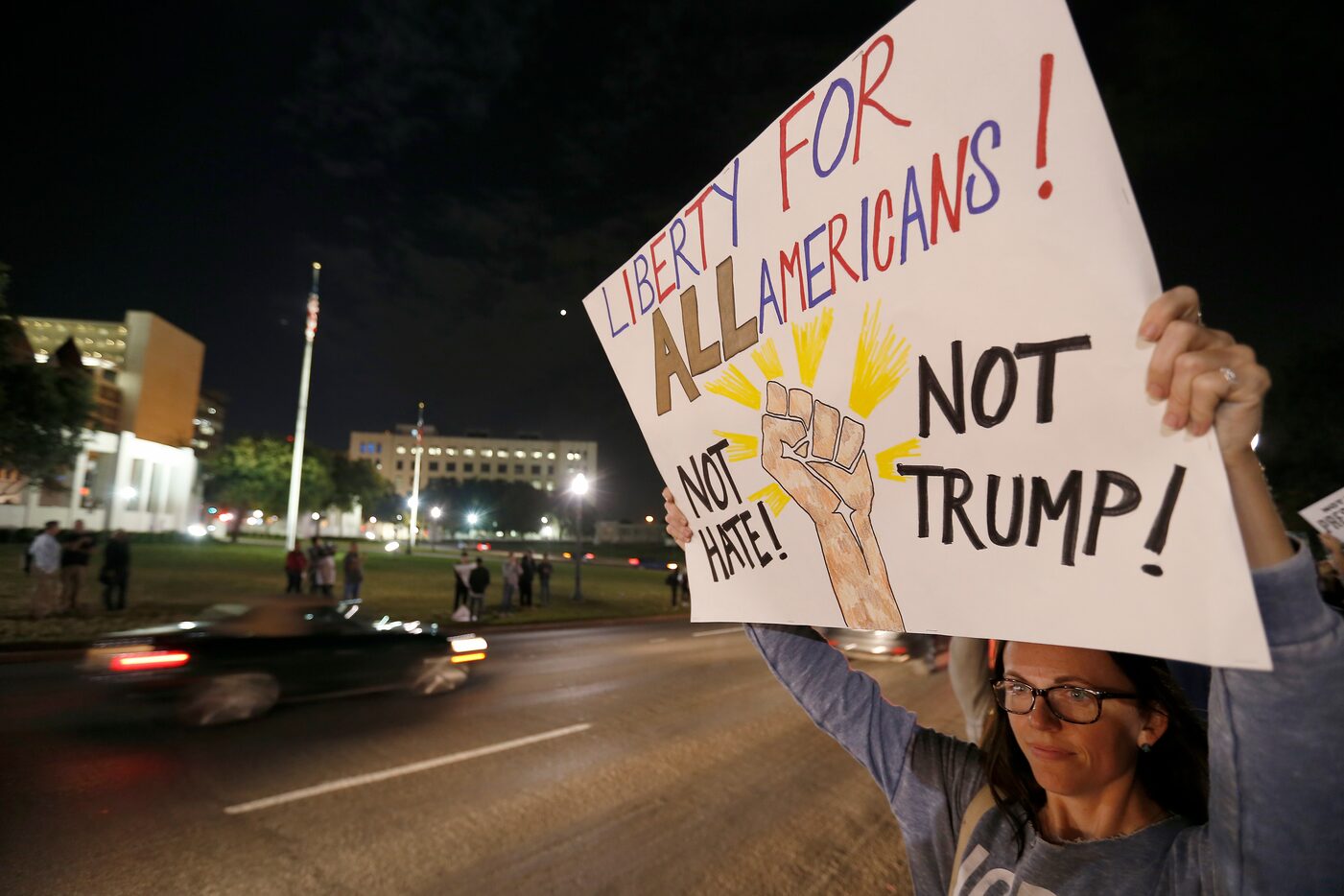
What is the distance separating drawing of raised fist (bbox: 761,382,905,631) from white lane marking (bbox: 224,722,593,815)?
5.69 meters

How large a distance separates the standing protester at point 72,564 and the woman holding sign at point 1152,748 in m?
19.5

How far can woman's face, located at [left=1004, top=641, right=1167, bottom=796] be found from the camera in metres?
1.37

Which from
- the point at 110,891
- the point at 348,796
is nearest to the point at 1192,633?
the point at 110,891

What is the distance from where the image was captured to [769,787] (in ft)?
20.6

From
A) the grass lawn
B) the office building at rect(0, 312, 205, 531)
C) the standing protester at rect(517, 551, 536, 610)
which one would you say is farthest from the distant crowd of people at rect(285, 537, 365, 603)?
the office building at rect(0, 312, 205, 531)

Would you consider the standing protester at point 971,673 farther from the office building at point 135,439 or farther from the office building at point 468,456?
the office building at point 468,456

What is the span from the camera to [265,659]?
8.00 metres

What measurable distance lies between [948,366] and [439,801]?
5.82 metres

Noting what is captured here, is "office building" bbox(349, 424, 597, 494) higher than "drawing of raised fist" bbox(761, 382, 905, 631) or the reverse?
higher

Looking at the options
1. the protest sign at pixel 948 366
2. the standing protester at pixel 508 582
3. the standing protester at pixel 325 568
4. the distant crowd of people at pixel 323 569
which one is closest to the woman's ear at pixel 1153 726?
the protest sign at pixel 948 366

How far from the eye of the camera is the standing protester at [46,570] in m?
14.7

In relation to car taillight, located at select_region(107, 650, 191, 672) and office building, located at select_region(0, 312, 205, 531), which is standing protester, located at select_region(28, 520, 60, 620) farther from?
office building, located at select_region(0, 312, 205, 531)

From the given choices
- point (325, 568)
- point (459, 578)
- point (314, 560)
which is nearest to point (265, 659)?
point (459, 578)

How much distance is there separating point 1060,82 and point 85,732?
9.69 meters
